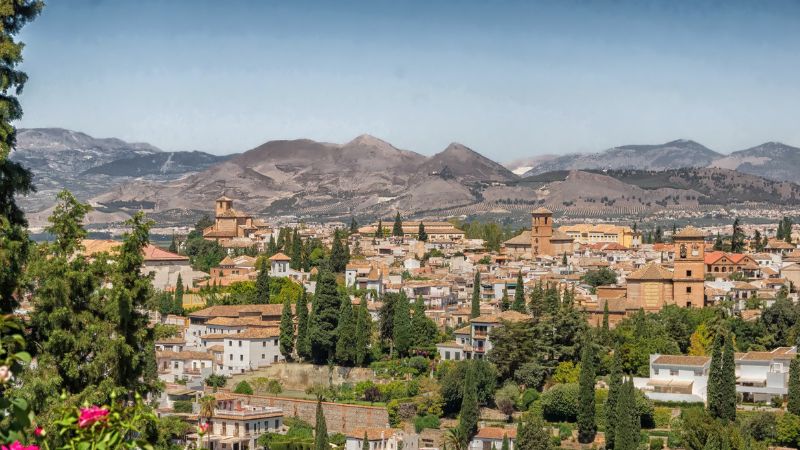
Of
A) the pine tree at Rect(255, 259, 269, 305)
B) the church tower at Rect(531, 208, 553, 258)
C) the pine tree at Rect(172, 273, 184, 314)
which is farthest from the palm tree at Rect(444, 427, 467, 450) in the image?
the church tower at Rect(531, 208, 553, 258)

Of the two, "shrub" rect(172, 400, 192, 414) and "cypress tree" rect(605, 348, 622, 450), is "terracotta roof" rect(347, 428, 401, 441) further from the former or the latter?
"cypress tree" rect(605, 348, 622, 450)

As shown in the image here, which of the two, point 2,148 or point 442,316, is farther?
point 442,316

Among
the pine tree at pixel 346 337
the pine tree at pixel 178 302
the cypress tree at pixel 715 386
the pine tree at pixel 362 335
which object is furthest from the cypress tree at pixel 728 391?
the pine tree at pixel 178 302

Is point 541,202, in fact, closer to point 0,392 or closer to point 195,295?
point 195,295

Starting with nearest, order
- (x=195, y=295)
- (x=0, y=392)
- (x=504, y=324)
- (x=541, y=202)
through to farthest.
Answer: (x=0, y=392)
(x=504, y=324)
(x=195, y=295)
(x=541, y=202)

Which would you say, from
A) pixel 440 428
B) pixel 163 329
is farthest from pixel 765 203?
pixel 163 329

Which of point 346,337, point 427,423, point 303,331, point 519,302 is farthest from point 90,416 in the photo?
point 519,302

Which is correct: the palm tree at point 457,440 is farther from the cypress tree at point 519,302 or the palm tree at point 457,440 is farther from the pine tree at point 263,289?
the pine tree at point 263,289
